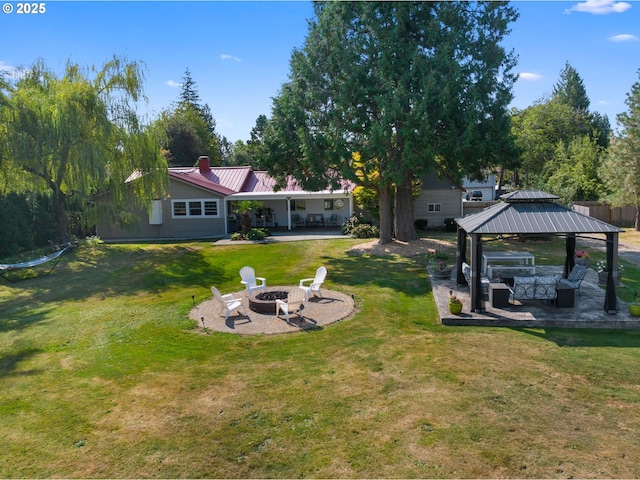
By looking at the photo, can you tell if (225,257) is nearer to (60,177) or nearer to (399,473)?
(60,177)

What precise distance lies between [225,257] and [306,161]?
580 cm

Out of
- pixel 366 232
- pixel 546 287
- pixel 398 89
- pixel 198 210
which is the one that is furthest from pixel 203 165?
pixel 546 287

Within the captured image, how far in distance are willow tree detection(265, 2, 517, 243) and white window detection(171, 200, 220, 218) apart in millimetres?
9162

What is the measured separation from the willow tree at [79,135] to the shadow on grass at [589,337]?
1955 centimetres

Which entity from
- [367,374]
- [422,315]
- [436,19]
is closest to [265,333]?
[367,374]

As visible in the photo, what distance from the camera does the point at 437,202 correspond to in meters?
29.5

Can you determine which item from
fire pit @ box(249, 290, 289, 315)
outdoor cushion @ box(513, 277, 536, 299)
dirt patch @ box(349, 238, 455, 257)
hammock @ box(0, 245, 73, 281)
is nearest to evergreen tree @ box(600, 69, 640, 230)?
dirt patch @ box(349, 238, 455, 257)

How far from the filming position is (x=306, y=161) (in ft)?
64.5

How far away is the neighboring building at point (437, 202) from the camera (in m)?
29.3

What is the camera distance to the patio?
954 cm

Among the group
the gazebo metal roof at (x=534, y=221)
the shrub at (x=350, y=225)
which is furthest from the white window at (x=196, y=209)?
the gazebo metal roof at (x=534, y=221)

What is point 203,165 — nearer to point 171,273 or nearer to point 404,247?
point 171,273

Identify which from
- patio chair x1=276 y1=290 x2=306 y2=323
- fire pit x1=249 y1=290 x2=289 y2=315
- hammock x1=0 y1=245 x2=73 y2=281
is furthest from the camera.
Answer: hammock x1=0 y1=245 x2=73 y2=281

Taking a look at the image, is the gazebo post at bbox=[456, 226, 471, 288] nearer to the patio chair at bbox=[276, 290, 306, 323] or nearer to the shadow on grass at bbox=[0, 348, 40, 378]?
the patio chair at bbox=[276, 290, 306, 323]
